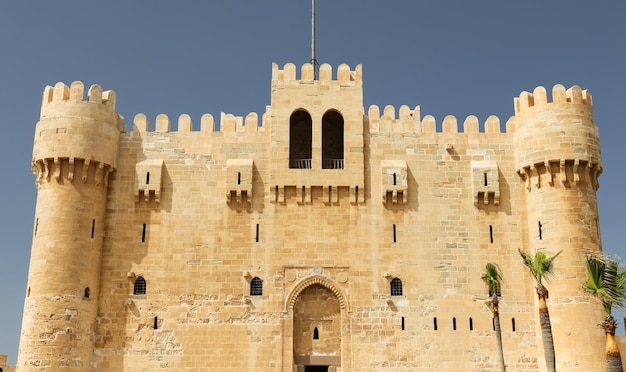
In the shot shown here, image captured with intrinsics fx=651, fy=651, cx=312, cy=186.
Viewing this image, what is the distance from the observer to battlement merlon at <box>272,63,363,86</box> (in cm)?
2591

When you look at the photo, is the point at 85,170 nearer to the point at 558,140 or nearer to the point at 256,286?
the point at 256,286

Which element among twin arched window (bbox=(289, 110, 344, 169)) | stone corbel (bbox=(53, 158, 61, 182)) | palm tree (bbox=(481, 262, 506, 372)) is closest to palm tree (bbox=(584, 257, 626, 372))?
palm tree (bbox=(481, 262, 506, 372))

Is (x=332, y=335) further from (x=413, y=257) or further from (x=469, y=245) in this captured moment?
(x=469, y=245)

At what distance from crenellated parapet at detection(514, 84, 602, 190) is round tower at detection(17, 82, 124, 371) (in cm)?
1592

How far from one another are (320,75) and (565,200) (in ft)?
34.4

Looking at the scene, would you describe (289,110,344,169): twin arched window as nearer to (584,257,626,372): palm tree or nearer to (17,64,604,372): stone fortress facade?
(17,64,604,372): stone fortress facade

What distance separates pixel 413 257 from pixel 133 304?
1047 centimetres

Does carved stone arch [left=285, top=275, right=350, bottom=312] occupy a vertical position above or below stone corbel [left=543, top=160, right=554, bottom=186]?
below

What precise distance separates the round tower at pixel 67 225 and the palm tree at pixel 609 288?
16.8 meters

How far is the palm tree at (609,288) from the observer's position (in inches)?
676

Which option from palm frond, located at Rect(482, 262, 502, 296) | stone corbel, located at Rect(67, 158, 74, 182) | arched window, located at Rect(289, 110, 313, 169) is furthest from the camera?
arched window, located at Rect(289, 110, 313, 169)

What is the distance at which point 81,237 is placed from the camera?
23.6 meters

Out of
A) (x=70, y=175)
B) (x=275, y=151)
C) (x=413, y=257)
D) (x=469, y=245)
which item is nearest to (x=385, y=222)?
(x=413, y=257)

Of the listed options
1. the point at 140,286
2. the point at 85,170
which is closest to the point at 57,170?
the point at 85,170
